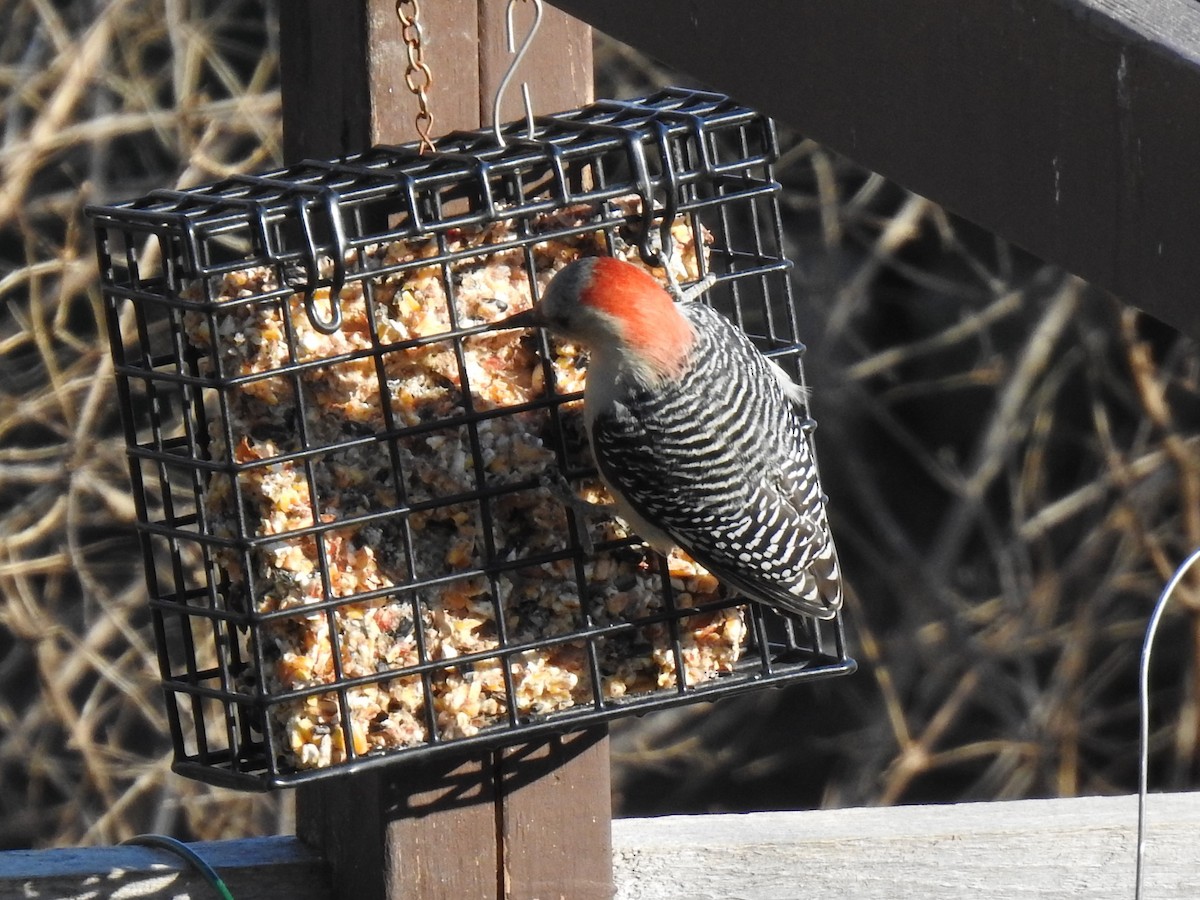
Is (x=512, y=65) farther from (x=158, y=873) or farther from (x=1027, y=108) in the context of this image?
(x=158, y=873)

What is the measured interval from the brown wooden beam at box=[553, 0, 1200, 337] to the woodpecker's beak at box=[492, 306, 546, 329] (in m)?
0.91

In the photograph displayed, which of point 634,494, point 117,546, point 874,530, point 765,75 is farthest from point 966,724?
point 765,75

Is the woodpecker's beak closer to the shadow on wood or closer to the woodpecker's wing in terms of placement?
the woodpecker's wing

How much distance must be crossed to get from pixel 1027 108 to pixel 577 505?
3.85ft

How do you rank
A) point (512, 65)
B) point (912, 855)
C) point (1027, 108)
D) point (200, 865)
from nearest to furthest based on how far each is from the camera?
point (1027, 108), point (512, 65), point (200, 865), point (912, 855)

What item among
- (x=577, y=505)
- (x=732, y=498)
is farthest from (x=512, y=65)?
(x=732, y=498)

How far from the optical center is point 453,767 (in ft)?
7.40

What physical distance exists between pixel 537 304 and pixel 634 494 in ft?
1.01

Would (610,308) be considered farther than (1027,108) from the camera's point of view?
Yes

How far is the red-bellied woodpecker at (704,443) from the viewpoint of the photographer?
2.29 m

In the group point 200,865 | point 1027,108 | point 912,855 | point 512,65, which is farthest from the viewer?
point 912,855

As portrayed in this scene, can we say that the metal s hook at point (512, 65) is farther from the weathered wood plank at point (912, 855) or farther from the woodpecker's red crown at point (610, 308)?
the weathered wood plank at point (912, 855)

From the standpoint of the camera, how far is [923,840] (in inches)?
92.7

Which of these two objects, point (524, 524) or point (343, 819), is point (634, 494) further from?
point (343, 819)
